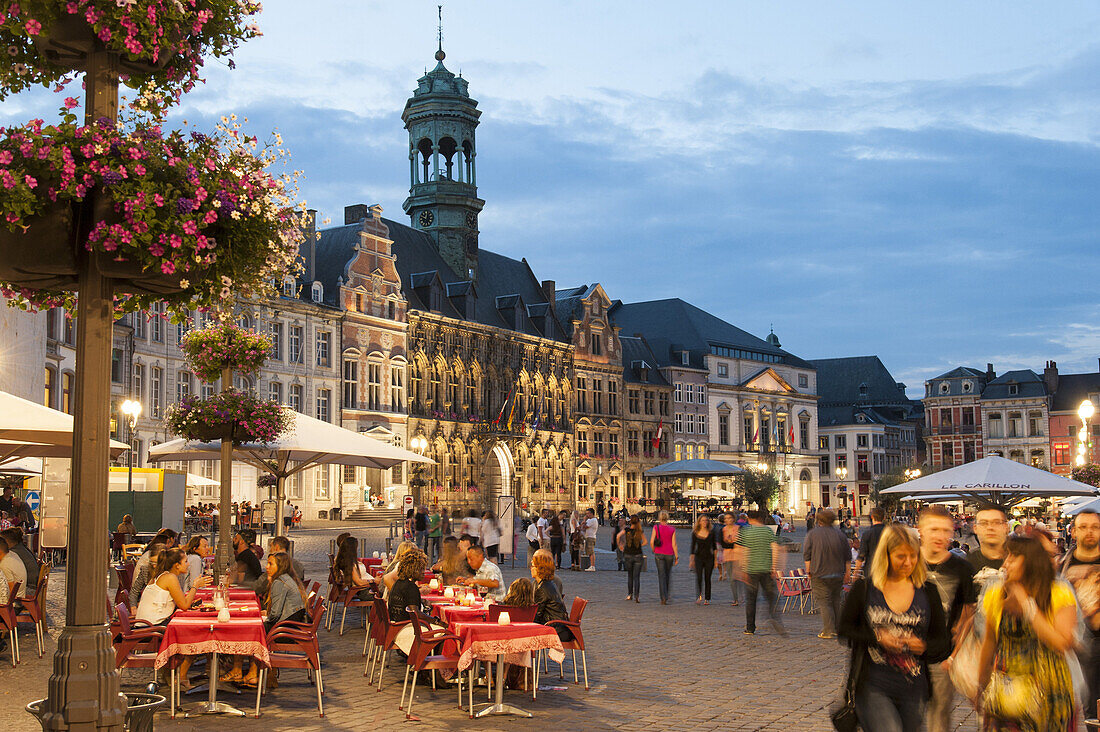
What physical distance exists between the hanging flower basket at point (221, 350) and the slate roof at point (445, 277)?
34649mm

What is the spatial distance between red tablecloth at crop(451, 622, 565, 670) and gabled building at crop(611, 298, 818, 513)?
225ft

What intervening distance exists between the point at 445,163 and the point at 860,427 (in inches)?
2149

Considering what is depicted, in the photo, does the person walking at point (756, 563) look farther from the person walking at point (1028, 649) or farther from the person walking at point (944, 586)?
the person walking at point (1028, 649)

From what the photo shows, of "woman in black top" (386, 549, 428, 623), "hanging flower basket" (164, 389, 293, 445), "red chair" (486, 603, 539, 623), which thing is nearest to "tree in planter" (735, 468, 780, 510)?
"hanging flower basket" (164, 389, 293, 445)

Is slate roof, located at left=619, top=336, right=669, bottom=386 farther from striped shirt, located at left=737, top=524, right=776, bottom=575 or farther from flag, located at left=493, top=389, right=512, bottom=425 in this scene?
striped shirt, located at left=737, top=524, right=776, bottom=575

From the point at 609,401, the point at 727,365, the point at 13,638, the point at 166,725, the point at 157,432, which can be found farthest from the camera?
the point at 727,365

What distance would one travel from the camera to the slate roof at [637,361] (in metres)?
75.6

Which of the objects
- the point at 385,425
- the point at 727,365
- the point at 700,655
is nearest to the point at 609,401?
the point at 727,365

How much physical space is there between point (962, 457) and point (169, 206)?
9488cm

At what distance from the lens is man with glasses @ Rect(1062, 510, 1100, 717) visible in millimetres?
7340

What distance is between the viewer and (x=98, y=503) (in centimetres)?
549

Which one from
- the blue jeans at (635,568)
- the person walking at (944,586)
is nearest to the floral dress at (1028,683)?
the person walking at (944,586)

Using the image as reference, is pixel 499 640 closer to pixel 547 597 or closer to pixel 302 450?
pixel 547 597

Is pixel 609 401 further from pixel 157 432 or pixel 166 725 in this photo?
pixel 166 725
